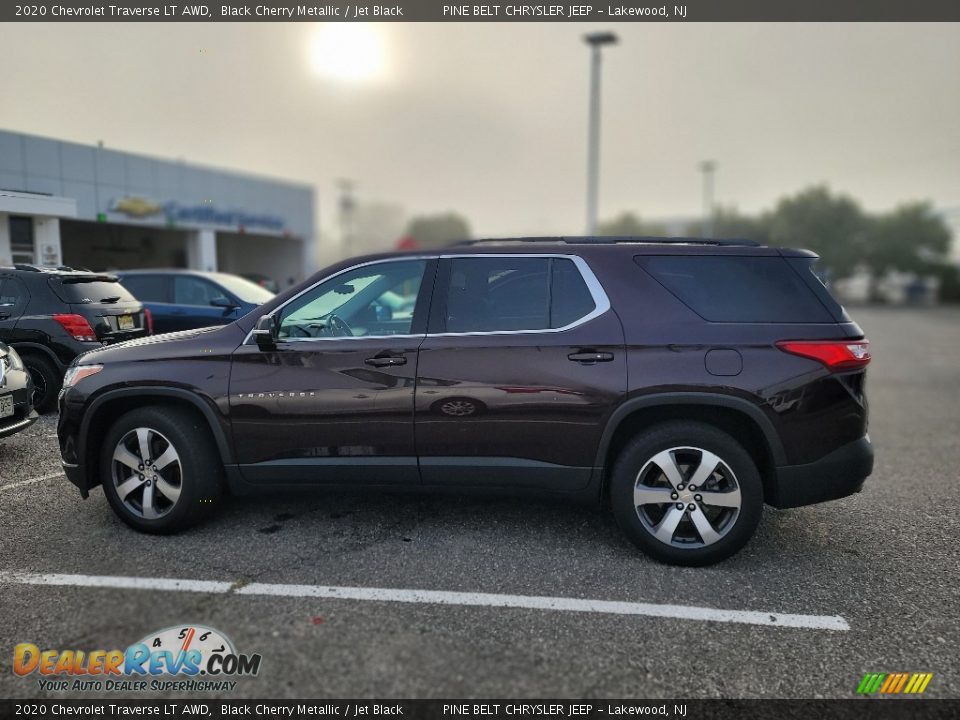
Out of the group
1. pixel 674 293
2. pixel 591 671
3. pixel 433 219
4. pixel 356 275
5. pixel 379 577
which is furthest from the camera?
pixel 433 219

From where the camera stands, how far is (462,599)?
10.5 ft

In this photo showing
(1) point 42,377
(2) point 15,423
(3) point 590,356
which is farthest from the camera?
(1) point 42,377

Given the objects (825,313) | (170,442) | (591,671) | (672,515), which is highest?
(825,313)

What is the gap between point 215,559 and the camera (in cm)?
360

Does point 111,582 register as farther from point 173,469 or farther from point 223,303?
point 223,303

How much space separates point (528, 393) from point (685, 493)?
3.30 ft

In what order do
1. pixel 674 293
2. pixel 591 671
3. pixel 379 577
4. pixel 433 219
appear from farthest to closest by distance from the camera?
pixel 433 219, pixel 674 293, pixel 379 577, pixel 591 671

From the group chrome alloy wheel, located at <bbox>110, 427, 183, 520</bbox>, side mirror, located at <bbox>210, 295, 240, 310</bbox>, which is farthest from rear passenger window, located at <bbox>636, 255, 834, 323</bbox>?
side mirror, located at <bbox>210, 295, 240, 310</bbox>

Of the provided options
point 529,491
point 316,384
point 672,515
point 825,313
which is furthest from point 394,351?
point 825,313

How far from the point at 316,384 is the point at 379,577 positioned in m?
1.13

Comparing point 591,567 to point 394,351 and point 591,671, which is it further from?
point 394,351

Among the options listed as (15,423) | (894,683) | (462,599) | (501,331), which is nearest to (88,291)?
(15,423)

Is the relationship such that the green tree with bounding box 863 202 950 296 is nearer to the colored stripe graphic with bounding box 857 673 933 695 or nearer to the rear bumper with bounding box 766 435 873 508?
the rear bumper with bounding box 766 435 873 508

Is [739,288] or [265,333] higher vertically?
[739,288]
